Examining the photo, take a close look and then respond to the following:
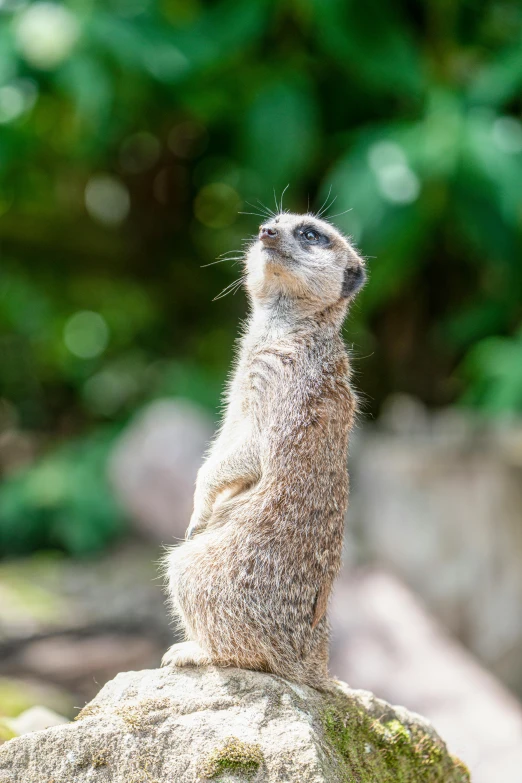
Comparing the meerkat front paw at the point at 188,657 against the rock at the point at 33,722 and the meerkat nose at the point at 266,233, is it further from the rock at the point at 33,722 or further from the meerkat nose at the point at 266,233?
the meerkat nose at the point at 266,233

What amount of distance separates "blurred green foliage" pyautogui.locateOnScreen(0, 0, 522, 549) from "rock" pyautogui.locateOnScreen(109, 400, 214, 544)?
120 centimetres

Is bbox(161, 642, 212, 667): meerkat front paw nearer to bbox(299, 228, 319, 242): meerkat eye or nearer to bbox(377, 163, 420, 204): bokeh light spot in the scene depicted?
bbox(299, 228, 319, 242): meerkat eye

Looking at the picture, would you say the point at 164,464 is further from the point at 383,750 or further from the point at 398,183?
the point at 383,750

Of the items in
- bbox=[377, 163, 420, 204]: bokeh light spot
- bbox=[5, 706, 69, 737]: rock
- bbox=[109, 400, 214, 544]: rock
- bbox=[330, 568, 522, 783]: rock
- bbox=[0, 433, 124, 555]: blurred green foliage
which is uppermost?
bbox=[377, 163, 420, 204]: bokeh light spot

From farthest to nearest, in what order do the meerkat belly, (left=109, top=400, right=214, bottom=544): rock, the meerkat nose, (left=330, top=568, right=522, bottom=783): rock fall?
(left=109, top=400, right=214, bottom=544): rock → (left=330, top=568, right=522, bottom=783): rock → the meerkat nose → the meerkat belly

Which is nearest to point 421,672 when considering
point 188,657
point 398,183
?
point 188,657

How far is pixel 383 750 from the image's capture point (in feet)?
11.1

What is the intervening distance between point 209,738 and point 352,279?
193 cm

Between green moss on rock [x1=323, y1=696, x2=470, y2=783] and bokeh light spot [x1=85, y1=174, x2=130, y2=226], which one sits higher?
bokeh light spot [x1=85, y1=174, x2=130, y2=226]

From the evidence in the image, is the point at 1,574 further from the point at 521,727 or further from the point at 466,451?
the point at 521,727

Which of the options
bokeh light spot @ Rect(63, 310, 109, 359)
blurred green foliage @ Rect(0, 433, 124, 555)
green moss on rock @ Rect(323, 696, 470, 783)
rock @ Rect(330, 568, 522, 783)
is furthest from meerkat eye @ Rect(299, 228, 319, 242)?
bokeh light spot @ Rect(63, 310, 109, 359)

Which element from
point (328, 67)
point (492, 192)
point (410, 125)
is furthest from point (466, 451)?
point (328, 67)

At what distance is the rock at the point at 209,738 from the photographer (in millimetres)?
2861

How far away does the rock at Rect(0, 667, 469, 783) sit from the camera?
2.86 meters
